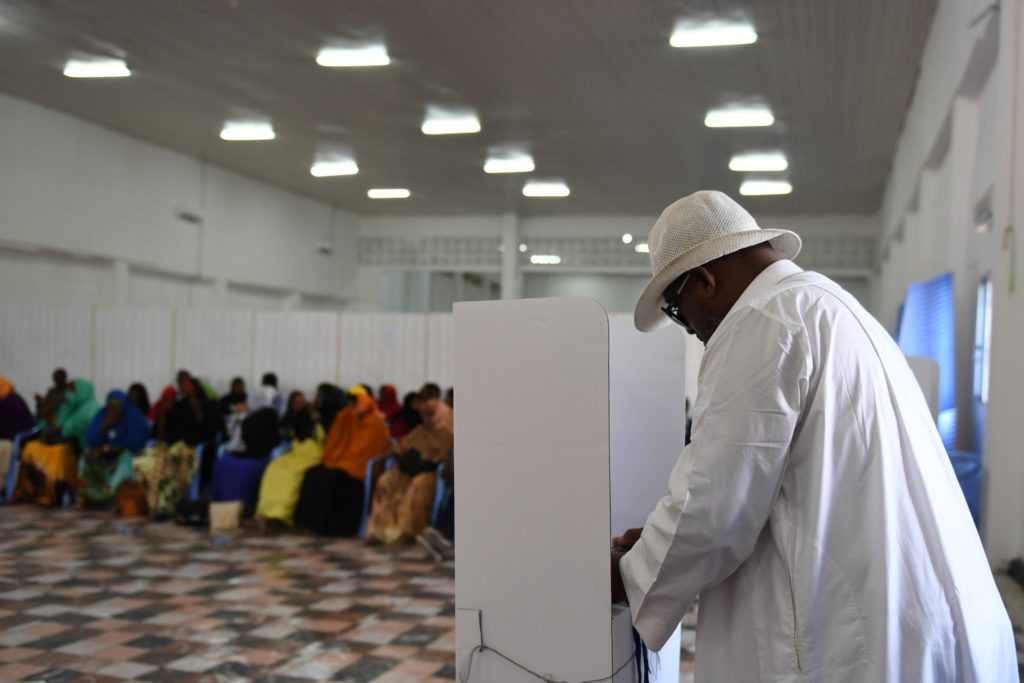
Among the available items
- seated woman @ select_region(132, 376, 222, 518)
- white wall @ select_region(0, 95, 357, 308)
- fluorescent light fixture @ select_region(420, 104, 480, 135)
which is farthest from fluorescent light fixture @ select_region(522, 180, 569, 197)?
seated woman @ select_region(132, 376, 222, 518)

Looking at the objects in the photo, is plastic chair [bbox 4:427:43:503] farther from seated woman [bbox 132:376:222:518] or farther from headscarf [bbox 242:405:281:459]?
headscarf [bbox 242:405:281:459]

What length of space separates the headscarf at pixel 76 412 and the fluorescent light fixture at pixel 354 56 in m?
3.89

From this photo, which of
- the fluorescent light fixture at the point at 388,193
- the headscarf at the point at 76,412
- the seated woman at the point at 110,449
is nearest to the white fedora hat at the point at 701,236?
the seated woman at the point at 110,449

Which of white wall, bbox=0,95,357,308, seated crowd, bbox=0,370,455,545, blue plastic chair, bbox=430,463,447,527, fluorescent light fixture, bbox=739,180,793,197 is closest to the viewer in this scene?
blue plastic chair, bbox=430,463,447,527

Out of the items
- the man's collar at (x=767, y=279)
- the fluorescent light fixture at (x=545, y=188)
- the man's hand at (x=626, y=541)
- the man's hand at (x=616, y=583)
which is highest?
the fluorescent light fixture at (x=545, y=188)

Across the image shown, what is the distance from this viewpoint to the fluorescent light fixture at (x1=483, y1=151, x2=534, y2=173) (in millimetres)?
12422

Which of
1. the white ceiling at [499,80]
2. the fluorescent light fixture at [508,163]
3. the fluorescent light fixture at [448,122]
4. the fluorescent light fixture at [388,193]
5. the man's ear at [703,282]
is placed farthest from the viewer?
the fluorescent light fixture at [388,193]

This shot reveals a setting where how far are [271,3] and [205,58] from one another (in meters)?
1.80

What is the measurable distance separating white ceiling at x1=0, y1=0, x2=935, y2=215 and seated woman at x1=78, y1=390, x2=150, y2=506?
328 centimetres

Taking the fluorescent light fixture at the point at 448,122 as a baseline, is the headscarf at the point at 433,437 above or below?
below

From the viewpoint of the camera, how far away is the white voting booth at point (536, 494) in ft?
6.14

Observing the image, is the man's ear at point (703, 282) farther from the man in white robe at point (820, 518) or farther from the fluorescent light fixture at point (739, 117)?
the fluorescent light fixture at point (739, 117)

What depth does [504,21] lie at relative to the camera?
24.7 ft

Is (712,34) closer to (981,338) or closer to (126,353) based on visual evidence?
(981,338)
